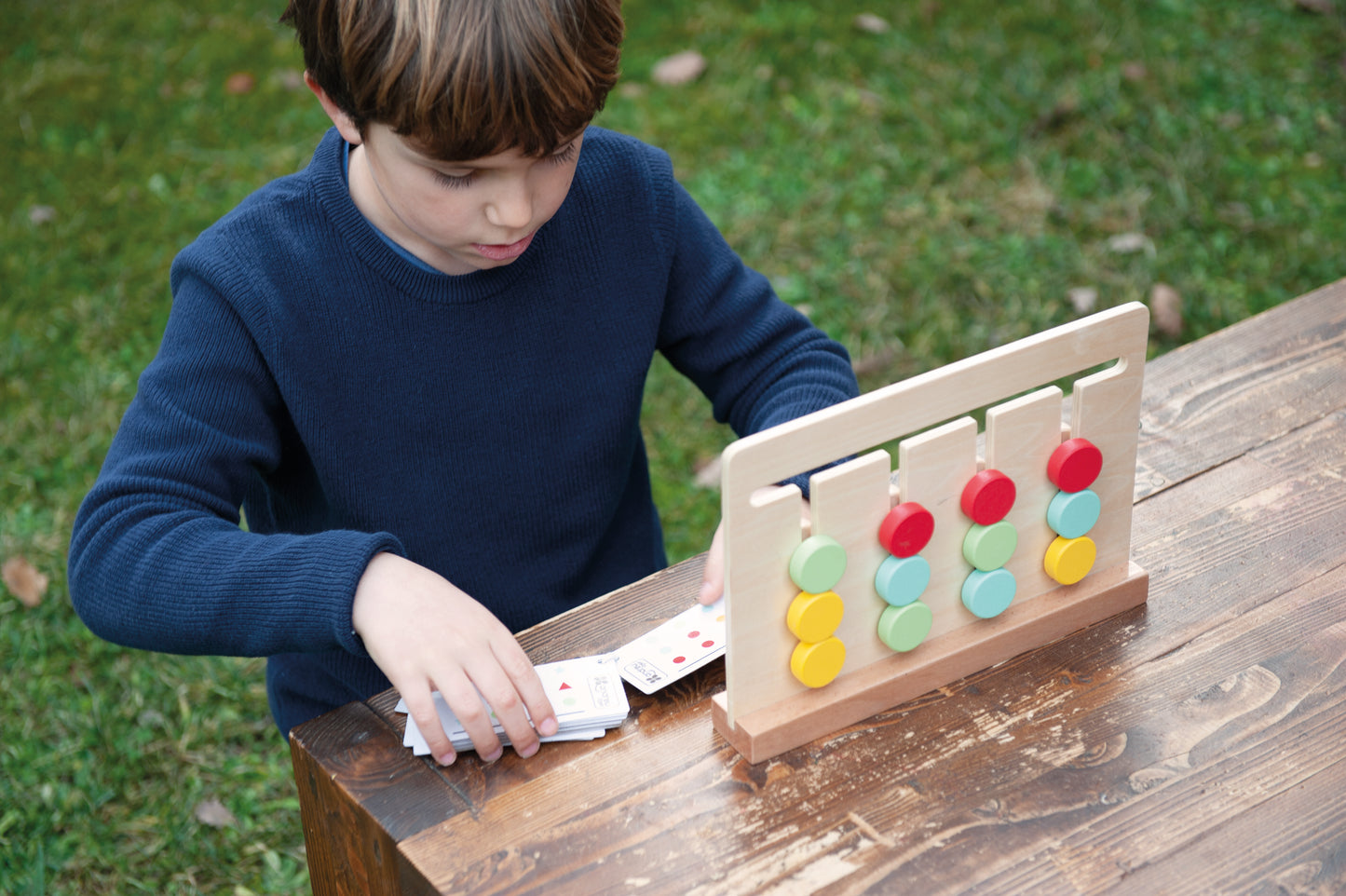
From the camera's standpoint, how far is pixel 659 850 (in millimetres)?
939

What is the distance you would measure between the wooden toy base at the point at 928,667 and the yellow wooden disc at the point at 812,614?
0.22 ft

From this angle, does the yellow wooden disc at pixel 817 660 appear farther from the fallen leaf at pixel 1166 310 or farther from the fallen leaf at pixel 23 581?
the fallen leaf at pixel 1166 310

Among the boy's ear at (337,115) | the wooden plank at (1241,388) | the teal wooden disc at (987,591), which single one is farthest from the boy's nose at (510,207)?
the wooden plank at (1241,388)

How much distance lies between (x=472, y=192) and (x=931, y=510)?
503 mm

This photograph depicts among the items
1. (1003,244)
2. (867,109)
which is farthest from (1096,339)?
(867,109)

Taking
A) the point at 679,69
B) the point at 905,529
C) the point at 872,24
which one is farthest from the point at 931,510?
the point at 872,24

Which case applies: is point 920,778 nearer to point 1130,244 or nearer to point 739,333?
point 739,333

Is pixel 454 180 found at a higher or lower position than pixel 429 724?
higher

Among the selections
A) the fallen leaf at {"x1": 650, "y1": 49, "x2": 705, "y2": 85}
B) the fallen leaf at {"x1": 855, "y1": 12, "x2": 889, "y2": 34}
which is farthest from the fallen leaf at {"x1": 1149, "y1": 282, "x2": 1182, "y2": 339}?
the fallen leaf at {"x1": 650, "y1": 49, "x2": 705, "y2": 85}

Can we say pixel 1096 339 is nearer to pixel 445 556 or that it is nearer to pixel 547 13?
pixel 547 13

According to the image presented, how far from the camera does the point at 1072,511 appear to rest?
111 cm

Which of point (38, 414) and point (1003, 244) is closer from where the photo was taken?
point (38, 414)

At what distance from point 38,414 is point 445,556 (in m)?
1.76

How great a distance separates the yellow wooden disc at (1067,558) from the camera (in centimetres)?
112
